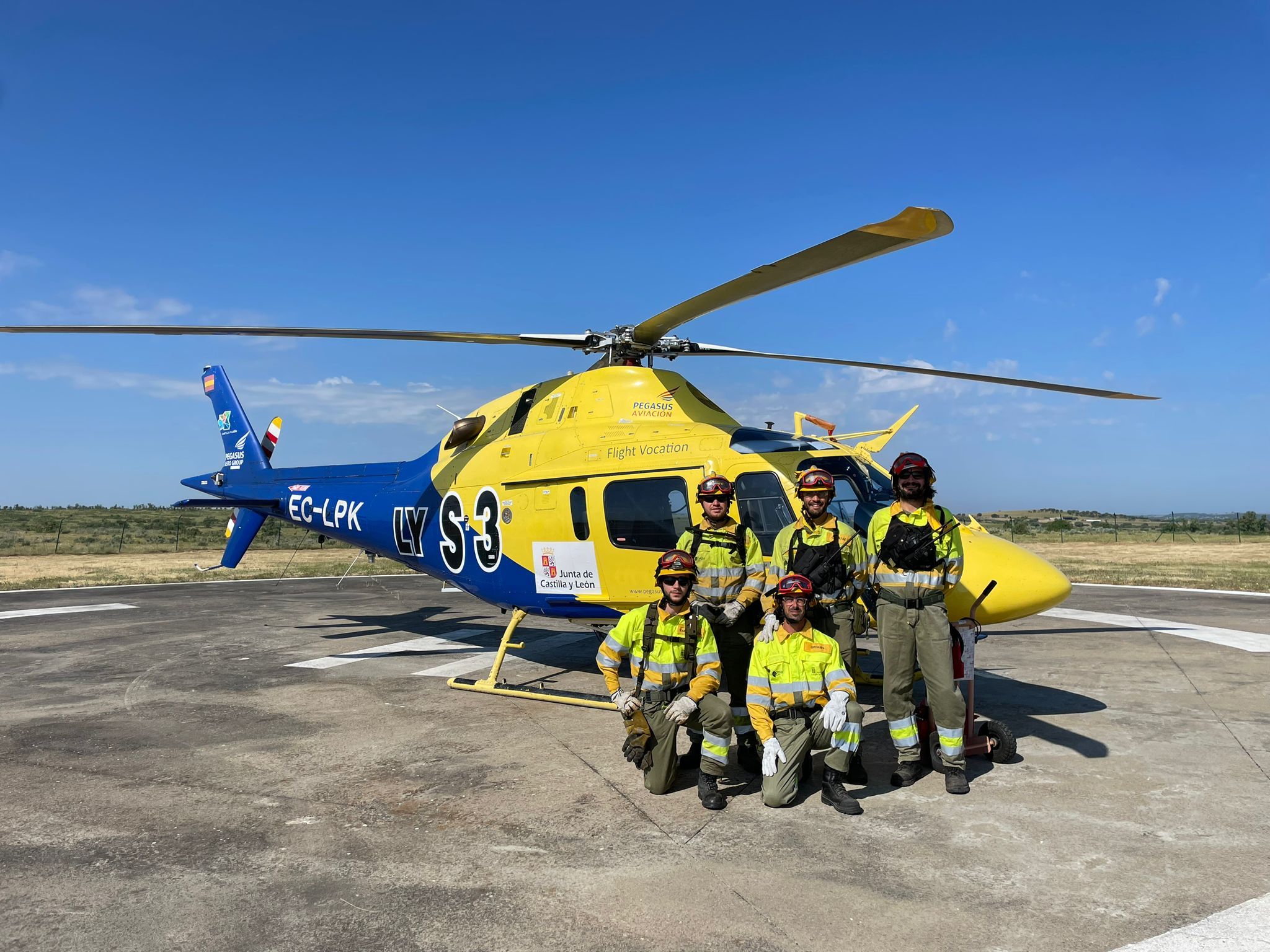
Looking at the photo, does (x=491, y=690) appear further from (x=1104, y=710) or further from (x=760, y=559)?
(x=1104, y=710)

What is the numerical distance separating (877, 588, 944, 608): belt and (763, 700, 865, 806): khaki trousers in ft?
2.68

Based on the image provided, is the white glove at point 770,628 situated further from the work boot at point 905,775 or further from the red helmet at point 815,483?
the work boot at point 905,775

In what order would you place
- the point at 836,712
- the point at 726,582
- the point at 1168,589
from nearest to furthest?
the point at 836,712 < the point at 726,582 < the point at 1168,589

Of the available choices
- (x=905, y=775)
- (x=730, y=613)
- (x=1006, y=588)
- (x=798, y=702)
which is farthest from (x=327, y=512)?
(x=1006, y=588)

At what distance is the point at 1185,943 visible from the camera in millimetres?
3236

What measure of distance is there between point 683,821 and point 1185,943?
2445 mm

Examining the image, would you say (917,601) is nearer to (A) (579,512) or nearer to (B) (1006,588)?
(B) (1006,588)

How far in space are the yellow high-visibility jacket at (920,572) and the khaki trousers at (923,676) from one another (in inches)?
5.6

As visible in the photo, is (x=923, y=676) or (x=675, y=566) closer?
(x=675, y=566)

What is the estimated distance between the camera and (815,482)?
19.1 feet

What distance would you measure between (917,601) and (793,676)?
1.05 metres

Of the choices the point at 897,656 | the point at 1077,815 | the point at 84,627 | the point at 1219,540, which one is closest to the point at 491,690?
the point at 897,656

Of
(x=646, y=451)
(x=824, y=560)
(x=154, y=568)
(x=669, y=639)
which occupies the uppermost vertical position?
(x=646, y=451)

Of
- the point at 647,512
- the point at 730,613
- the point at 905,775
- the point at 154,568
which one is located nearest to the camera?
the point at 905,775
